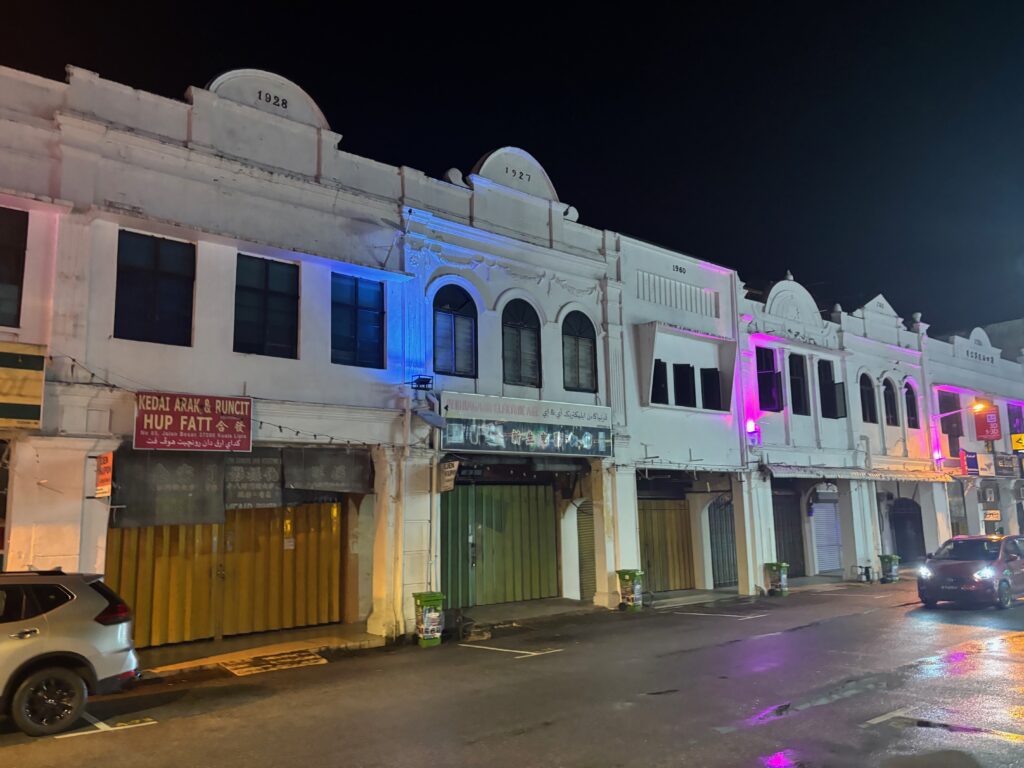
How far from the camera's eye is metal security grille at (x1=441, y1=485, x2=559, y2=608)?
675 inches

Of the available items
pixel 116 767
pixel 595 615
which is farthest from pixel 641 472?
pixel 116 767

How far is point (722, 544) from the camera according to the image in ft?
77.4

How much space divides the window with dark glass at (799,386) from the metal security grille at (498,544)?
32.1ft

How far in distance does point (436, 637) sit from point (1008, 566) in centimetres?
1387

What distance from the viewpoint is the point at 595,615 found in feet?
56.3

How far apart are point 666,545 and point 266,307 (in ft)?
45.7

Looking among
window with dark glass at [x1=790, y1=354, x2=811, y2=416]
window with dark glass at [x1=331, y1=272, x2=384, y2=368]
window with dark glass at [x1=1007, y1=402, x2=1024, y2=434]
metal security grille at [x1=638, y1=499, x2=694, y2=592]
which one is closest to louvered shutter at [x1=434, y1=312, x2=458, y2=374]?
window with dark glass at [x1=331, y1=272, x2=384, y2=368]

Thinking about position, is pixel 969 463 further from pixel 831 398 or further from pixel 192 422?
pixel 192 422

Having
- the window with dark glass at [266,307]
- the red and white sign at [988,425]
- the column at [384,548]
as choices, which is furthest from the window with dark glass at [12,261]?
the red and white sign at [988,425]

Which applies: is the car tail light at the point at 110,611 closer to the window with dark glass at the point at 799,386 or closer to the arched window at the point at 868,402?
the window with dark glass at the point at 799,386

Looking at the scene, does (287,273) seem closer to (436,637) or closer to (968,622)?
(436,637)

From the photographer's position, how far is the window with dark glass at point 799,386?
24.2m

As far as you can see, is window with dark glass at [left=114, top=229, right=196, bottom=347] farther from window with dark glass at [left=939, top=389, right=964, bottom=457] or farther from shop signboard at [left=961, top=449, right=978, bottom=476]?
shop signboard at [left=961, top=449, right=978, bottom=476]

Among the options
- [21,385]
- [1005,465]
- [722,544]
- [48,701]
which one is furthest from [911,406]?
[48,701]
